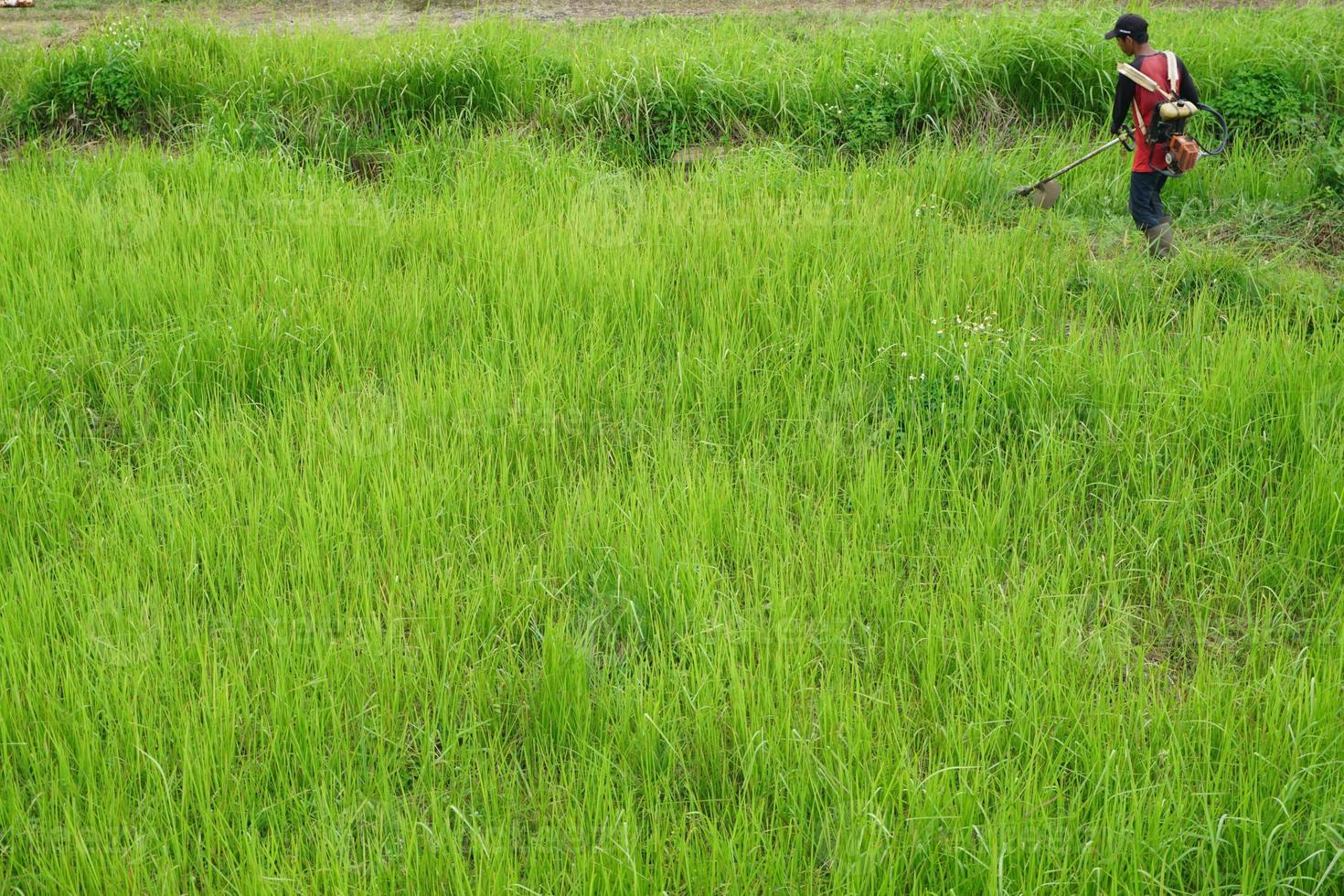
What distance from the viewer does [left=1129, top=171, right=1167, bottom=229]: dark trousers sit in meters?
5.25

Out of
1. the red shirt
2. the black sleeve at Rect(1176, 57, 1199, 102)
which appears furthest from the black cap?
the black sleeve at Rect(1176, 57, 1199, 102)

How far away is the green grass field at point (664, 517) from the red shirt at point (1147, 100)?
39 centimetres

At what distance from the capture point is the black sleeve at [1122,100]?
526 centimetres

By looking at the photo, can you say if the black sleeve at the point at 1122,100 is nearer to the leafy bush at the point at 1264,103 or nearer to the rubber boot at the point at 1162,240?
the rubber boot at the point at 1162,240

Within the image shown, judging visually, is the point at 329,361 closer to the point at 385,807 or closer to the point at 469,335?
the point at 469,335

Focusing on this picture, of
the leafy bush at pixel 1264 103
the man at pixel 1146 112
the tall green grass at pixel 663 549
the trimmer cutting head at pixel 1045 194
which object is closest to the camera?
the tall green grass at pixel 663 549

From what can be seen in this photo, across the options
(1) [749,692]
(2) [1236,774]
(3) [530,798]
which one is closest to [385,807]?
(3) [530,798]

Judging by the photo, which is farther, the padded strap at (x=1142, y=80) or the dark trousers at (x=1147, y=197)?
the dark trousers at (x=1147, y=197)

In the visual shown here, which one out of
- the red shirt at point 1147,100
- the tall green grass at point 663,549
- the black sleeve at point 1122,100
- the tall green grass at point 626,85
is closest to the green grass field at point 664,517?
the tall green grass at point 663,549

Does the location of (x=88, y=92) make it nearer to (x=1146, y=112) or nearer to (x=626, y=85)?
(x=626, y=85)

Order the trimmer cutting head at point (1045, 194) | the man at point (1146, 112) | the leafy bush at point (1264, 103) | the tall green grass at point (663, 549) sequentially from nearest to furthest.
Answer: the tall green grass at point (663, 549) < the man at point (1146, 112) < the trimmer cutting head at point (1045, 194) < the leafy bush at point (1264, 103)

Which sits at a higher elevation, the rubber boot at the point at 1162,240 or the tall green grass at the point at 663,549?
the rubber boot at the point at 1162,240

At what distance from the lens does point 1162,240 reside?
206 inches

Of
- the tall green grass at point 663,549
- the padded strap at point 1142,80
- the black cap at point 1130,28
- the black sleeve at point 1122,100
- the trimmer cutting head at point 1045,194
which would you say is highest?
the black cap at point 1130,28
